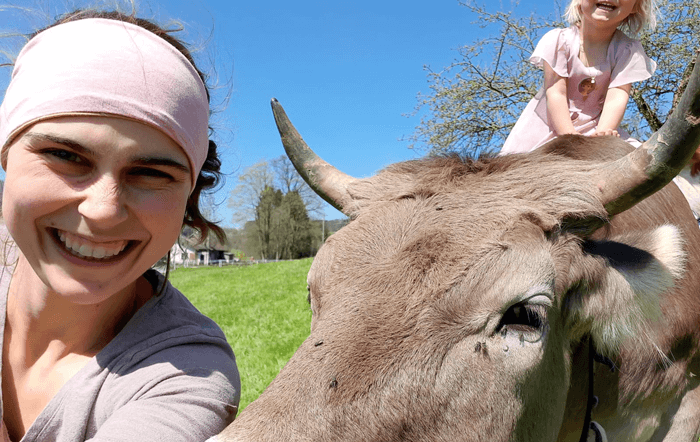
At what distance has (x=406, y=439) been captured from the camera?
1.93 metres

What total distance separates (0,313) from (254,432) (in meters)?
1.40

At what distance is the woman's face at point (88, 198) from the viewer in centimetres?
195

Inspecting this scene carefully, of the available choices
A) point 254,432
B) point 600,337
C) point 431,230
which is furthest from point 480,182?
point 254,432

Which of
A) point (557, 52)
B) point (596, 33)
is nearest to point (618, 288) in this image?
point (557, 52)

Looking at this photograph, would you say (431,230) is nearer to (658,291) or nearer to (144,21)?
(658,291)

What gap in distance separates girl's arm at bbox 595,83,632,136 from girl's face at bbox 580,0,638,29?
23.3 inches

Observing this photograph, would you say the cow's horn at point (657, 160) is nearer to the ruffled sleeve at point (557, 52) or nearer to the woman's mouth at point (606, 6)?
the ruffled sleeve at point (557, 52)

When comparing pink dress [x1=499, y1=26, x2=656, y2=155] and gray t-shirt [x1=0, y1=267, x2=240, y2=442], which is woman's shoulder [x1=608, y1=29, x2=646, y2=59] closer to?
pink dress [x1=499, y1=26, x2=656, y2=155]

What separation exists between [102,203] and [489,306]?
5.11ft

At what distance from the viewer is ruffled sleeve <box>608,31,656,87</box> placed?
177 inches

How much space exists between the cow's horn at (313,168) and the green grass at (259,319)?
15.8 ft

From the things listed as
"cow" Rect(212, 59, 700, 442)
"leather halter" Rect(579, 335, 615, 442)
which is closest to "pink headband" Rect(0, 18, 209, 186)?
A: "cow" Rect(212, 59, 700, 442)

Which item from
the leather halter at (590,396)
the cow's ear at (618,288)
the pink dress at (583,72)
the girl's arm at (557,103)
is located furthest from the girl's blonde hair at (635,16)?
the leather halter at (590,396)

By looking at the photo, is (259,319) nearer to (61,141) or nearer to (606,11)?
(606,11)
